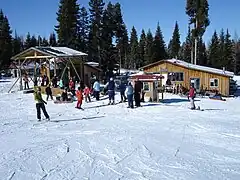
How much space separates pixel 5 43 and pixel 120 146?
53841 mm

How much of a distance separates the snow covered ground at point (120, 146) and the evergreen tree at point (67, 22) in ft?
97.1

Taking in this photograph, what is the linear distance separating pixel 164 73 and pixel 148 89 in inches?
567

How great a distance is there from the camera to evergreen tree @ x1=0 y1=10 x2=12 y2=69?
57.2 metres

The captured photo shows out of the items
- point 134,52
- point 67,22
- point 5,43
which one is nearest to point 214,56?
point 134,52

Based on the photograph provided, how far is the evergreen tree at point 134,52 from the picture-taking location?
7888 cm

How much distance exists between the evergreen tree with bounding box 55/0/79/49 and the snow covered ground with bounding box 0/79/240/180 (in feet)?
97.1

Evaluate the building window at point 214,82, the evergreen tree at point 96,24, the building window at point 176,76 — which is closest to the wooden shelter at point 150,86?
the building window at point 176,76

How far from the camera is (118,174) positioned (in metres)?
7.41

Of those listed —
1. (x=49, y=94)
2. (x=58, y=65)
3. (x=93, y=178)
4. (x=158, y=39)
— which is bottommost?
(x=93, y=178)

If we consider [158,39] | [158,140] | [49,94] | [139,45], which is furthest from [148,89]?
[139,45]

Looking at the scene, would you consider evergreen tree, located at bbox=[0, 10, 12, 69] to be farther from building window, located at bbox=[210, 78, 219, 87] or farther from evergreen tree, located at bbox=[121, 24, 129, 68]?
building window, located at bbox=[210, 78, 219, 87]

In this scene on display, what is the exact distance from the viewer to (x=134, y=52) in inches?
3113

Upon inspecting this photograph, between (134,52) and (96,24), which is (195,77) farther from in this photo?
(134,52)

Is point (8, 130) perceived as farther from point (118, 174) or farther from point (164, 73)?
point (164, 73)
